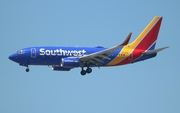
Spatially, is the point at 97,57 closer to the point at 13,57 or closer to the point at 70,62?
the point at 70,62

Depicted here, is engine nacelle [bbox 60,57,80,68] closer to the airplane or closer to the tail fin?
the airplane

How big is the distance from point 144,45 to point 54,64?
1703cm

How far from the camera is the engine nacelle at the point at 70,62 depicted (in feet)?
256

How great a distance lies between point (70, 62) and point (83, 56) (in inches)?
98.7

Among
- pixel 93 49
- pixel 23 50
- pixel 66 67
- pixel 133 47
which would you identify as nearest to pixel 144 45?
pixel 133 47

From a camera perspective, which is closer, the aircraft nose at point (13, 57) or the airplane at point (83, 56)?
the airplane at point (83, 56)

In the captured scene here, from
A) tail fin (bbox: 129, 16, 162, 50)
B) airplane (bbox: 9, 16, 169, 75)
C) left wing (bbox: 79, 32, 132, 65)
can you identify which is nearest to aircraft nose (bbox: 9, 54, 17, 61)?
airplane (bbox: 9, 16, 169, 75)

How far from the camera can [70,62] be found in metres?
78.2

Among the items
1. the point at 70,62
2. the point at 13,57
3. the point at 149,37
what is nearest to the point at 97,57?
the point at 70,62

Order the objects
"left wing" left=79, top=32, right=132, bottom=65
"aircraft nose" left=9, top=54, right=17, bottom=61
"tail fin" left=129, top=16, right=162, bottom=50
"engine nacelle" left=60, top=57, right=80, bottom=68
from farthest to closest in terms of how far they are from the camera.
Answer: "tail fin" left=129, top=16, right=162, bottom=50 → "aircraft nose" left=9, top=54, right=17, bottom=61 → "left wing" left=79, top=32, right=132, bottom=65 → "engine nacelle" left=60, top=57, right=80, bottom=68

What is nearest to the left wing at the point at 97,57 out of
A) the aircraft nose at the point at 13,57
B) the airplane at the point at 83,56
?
the airplane at the point at 83,56

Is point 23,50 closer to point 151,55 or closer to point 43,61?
point 43,61

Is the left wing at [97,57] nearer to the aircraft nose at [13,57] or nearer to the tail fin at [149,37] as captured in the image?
the tail fin at [149,37]

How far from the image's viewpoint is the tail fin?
86688 millimetres
